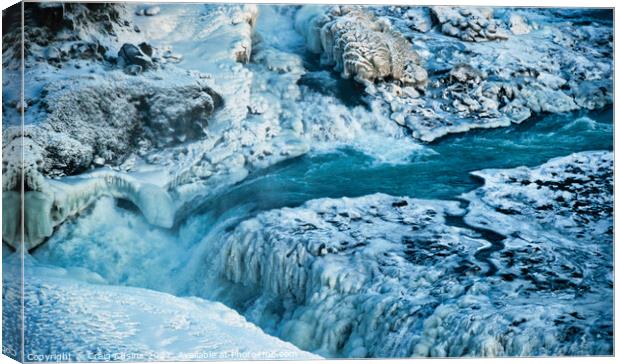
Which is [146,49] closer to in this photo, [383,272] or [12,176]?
[12,176]

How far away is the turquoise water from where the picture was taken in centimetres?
636

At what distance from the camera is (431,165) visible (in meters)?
6.53

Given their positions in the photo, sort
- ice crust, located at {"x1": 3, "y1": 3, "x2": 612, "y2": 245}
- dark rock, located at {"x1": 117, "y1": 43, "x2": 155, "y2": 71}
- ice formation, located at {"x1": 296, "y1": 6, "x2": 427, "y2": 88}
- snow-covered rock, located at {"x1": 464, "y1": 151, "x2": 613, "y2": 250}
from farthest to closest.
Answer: ice formation, located at {"x1": 296, "y1": 6, "x2": 427, "y2": 88} → snow-covered rock, located at {"x1": 464, "y1": 151, "x2": 613, "y2": 250} → dark rock, located at {"x1": 117, "y1": 43, "x2": 155, "y2": 71} → ice crust, located at {"x1": 3, "y1": 3, "x2": 612, "y2": 245}

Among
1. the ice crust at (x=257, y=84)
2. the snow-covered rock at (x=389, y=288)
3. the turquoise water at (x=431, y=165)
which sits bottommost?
the snow-covered rock at (x=389, y=288)

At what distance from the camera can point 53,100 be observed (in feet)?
19.8

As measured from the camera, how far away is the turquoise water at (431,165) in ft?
20.9

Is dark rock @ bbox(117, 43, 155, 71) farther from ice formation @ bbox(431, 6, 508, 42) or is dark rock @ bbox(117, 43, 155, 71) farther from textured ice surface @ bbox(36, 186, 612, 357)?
ice formation @ bbox(431, 6, 508, 42)

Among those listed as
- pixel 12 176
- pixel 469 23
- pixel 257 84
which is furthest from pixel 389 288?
pixel 12 176

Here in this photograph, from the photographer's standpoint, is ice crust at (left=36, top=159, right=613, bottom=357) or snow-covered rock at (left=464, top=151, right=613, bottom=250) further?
snow-covered rock at (left=464, top=151, right=613, bottom=250)

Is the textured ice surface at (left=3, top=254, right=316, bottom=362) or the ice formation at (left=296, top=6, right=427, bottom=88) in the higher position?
the ice formation at (left=296, top=6, right=427, bottom=88)

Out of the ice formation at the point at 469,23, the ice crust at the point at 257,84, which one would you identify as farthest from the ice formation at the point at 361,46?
the ice formation at the point at 469,23

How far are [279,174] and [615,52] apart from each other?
2214 millimetres

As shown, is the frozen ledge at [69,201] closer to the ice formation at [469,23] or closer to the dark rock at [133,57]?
the dark rock at [133,57]

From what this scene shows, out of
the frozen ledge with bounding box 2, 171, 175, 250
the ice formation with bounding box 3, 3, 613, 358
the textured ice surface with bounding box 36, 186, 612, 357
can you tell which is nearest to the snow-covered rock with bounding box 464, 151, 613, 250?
the ice formation with bounding box 3, 3, 613, 358
